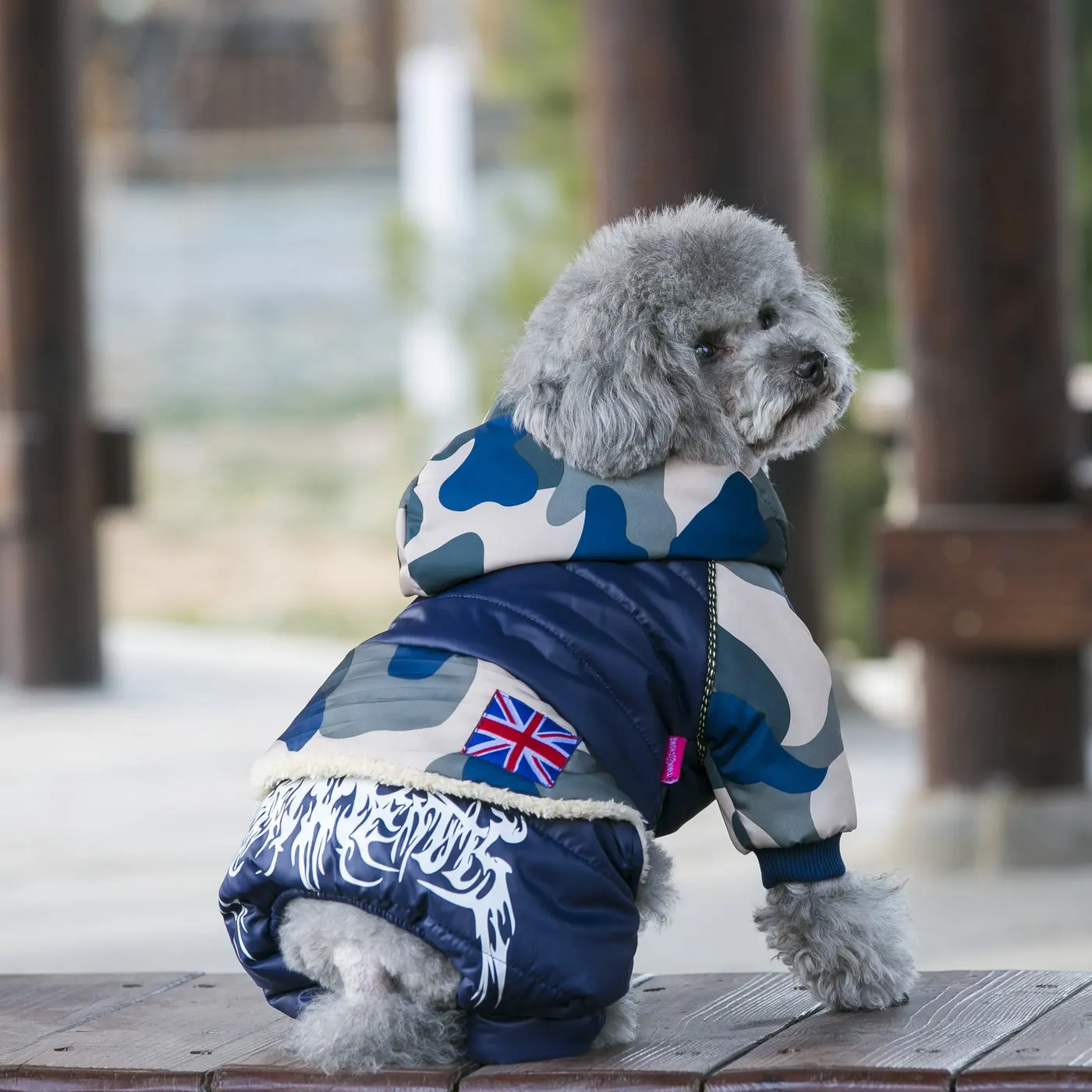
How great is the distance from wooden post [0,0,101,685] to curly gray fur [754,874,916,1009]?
5407mm

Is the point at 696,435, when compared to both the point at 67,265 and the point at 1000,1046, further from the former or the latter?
the point at 67,265

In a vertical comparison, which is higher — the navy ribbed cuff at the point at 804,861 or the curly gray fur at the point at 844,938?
the navy ribbed cuff at the point at 804,861

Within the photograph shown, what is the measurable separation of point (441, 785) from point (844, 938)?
51 centimetres

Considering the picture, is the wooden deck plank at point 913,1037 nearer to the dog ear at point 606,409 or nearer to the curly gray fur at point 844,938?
the curly gray fur at point 844,938

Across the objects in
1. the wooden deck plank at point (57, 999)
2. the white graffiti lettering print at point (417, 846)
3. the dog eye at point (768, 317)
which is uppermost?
the dog eye at point (768, 317)

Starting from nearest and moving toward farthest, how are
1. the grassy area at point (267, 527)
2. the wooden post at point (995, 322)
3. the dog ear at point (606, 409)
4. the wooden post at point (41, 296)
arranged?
the dog ear at point (606, 409) → the wooden post at point (995, 322) → the wooden post at point (41, 296) → the grassy area at point (267, 527)

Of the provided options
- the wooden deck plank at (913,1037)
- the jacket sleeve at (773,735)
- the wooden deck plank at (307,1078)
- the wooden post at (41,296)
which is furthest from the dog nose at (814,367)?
the wooden post at (41,296)

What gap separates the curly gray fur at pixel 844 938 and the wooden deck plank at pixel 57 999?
2.71 ft

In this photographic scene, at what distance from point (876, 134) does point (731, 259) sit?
6.58 m

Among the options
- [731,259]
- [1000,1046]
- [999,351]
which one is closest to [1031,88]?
[999,351]

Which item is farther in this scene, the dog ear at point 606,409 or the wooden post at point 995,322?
the wooden post at point 995,322

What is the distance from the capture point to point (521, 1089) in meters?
1.89

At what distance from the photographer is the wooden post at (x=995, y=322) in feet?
13.4

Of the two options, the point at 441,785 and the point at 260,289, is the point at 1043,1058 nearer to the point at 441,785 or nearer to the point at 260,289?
the point at 441,785
